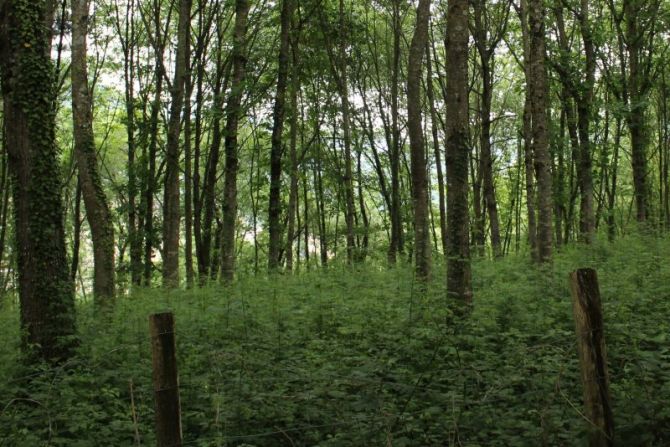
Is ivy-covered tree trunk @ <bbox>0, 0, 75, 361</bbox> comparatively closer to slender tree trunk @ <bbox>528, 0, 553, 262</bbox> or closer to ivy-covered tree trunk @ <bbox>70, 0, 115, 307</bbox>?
ivy-covered tree trunk @ <bbox>70, 0, 115, 307</bbox>

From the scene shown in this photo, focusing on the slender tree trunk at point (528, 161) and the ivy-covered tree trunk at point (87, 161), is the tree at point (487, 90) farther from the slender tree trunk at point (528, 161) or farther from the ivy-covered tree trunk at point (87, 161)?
the ivy-covered tree trunk at point (87, 161)

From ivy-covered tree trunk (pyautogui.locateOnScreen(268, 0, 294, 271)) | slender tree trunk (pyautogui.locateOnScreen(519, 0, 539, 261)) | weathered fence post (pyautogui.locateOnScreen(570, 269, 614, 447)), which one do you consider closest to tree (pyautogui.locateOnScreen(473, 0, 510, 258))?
slender tree trunk (pyautogui.locateOnScreen(519, 0, 539, 261))

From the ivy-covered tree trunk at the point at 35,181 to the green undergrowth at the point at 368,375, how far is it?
1.65 feet

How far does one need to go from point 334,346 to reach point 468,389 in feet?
5.65

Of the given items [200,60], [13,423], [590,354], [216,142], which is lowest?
[13,423]

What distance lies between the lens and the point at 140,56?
85.7ft

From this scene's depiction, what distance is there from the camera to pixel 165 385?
166 inches

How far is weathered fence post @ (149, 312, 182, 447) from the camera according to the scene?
13.8 ft

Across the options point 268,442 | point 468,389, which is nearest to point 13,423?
point 268,442

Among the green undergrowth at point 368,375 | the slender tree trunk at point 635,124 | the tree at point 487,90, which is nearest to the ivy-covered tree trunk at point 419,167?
the green undergrowth at point 368,375

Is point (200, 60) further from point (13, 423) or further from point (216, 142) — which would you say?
point (13, 423)

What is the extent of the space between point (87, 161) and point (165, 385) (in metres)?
10.3

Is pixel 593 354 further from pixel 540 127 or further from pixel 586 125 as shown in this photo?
pixel 586 125

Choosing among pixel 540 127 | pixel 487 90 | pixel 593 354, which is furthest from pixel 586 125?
pixel 593 354
